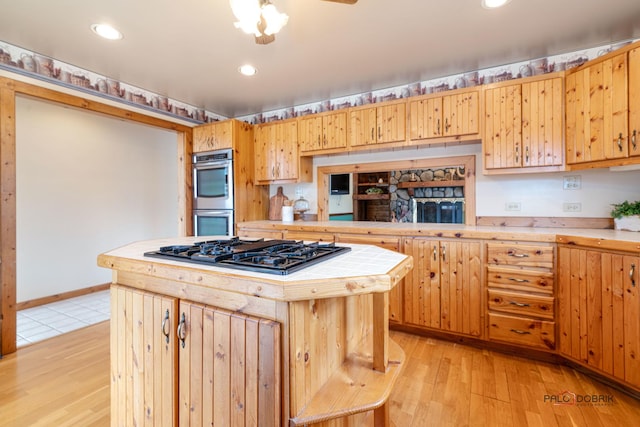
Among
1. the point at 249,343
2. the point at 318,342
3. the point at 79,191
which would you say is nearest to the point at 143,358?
the point at 249,343

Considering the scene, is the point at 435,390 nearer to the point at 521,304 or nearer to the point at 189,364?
the point at 521,304

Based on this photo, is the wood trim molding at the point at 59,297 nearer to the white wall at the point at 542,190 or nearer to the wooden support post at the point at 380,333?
the wooden support post at the point at 380,333

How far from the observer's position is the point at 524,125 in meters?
2.50

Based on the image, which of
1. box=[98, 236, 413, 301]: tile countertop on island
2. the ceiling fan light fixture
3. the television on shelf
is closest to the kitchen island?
box=[98, 236, 413, 301]: tile countertop on island

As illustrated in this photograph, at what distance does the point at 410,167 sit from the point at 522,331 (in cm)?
174

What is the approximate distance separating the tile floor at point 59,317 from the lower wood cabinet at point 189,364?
6.72ft

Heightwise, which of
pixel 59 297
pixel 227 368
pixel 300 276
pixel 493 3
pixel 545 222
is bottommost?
pixel 59 297

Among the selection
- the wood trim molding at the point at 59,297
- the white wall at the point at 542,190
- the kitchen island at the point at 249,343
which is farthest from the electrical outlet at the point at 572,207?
the wood trim molding at the point at 59,297

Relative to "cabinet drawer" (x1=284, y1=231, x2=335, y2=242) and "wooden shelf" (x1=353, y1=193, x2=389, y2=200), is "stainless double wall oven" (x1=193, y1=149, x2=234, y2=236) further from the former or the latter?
"wooden shelf" (x1=353, y1=193, x2=389, y2=200)

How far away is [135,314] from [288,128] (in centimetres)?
272

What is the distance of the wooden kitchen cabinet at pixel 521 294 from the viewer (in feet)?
7.36

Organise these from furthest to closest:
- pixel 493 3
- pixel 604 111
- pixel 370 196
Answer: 1. pixel 370 196
2. pixel 604 111
3. pixel 493 3

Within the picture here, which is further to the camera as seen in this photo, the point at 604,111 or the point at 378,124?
the point at 378,124

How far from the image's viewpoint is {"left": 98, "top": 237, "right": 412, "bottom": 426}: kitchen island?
3.35ft
